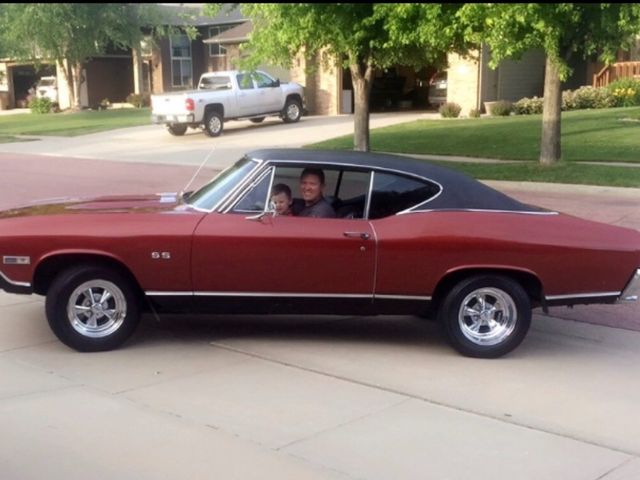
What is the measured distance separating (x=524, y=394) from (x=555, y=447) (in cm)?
94

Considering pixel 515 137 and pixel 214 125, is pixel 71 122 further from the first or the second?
pixel 515 137

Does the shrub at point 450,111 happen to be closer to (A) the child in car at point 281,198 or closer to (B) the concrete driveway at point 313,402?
(B) the concrete driveway at point 313,402

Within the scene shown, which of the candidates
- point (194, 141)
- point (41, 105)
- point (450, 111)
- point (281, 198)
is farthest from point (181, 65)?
point (281, 198)

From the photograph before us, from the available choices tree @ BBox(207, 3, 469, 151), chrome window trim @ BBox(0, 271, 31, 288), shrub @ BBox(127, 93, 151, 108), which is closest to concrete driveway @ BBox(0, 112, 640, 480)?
chrome window trim @ BBox(0, 271, 31, 288)

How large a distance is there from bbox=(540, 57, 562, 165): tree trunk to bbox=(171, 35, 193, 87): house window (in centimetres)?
3305

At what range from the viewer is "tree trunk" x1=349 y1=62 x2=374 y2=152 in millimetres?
16758

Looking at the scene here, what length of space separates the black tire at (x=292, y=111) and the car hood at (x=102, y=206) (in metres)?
24.1

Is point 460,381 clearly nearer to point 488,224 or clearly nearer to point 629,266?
point 488,224

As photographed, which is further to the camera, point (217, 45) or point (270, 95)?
point (217, 45)

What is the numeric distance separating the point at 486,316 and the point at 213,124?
2241cm

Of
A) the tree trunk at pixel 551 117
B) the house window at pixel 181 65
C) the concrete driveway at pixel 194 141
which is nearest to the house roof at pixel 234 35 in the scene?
the concrete driveway at pixel 194 141

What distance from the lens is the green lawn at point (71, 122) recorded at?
108 ft

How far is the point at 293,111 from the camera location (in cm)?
3166

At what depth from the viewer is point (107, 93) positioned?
5088 cm
